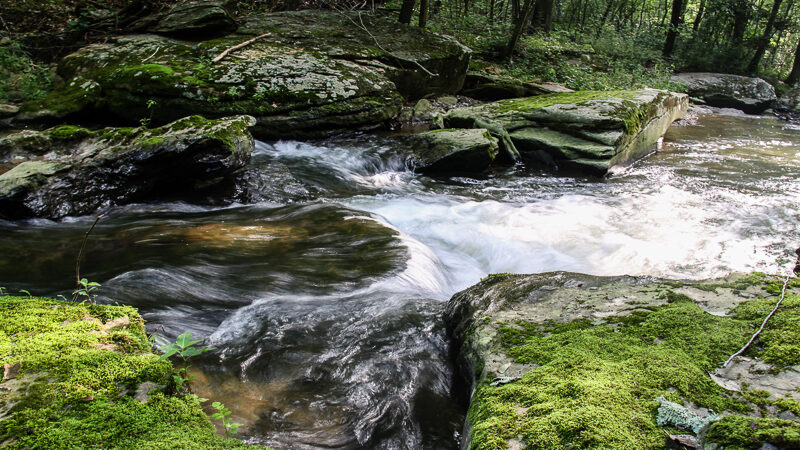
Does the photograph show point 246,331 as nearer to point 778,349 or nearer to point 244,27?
point 778,349

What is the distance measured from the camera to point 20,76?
958 centimetres

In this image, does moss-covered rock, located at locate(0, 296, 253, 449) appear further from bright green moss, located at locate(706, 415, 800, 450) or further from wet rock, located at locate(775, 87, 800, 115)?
wet rock, located at locate(775, 87, 800, 115)

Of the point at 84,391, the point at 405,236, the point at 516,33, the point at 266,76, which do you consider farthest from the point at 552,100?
the point at 84,391

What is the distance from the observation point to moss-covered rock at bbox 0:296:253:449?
4.96ft

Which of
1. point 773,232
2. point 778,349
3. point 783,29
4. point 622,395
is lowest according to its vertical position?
point 773,232

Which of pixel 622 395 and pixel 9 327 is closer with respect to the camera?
pixel 622 395

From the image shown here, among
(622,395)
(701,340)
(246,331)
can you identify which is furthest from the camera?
(246,331)

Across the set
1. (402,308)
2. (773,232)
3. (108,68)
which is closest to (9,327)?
(402,308)

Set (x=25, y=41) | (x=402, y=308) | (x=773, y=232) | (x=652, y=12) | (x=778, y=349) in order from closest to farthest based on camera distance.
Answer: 1. (x=778, y=349)
2. (x=402, y=308)
3. (x=773, y=232)
4. (x=25, y=41)
5. (x=652, y=12)

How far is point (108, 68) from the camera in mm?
9141

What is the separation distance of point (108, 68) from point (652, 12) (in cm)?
4070

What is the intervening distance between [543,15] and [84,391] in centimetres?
2493

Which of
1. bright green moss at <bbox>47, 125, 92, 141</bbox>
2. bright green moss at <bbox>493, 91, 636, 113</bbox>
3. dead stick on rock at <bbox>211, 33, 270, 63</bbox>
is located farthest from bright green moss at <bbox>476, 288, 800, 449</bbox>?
dead stick on rock at <bbox>211, 33, 270, 63</bbox>

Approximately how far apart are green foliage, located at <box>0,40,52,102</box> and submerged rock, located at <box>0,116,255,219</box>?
3078 mm
